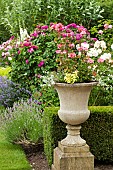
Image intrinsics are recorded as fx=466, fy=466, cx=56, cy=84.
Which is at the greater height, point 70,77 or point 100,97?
point 70,77

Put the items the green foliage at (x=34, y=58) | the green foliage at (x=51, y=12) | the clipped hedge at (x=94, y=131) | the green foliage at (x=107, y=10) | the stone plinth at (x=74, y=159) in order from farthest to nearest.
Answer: the green foliage at (x=107, y=10), the green foliage at (x=51, y=12), the green foliage at (x=34, y=58), the clipped hedge at (x=94, y=131), the stone plinth at (x=74, y=159)

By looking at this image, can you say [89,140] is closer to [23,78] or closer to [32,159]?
Answer: [32,159]

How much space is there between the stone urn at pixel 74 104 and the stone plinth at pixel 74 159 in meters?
0.07

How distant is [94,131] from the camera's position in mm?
6000

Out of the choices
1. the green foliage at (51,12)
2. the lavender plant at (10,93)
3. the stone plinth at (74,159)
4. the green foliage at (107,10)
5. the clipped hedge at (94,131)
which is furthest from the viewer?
the green foliage at (107,10)

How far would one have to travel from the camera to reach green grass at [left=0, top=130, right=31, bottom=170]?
598cm

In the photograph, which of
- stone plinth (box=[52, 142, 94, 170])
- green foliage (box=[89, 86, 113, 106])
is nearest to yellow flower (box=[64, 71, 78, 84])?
stone plinth (box=[52, 142, 94, 170])

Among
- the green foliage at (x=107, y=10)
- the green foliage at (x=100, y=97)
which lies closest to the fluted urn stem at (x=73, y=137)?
the green foliage at (x=100, y=97)

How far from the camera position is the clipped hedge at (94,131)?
5840 mm

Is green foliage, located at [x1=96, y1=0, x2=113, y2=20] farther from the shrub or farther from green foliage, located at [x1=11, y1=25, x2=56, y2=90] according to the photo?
the shrub

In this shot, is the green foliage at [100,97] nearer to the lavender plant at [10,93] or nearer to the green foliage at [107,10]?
the lavender plant at [10,93]

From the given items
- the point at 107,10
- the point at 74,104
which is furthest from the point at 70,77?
the point at 107,10

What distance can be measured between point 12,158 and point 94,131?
1.22 metres

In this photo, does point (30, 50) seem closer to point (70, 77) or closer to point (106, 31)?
point (106, 31)
